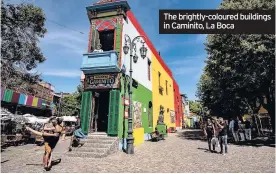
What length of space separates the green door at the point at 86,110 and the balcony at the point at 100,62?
4.54 feet

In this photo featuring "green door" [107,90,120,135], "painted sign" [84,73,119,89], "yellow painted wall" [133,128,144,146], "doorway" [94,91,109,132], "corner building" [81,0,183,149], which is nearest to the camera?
"green door" [107,90,120,135]

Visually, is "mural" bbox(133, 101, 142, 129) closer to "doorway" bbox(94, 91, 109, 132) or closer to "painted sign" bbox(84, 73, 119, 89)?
"doorway" bbox(94, 91, 109, 132)

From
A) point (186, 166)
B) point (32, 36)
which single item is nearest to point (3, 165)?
point (186, 166)

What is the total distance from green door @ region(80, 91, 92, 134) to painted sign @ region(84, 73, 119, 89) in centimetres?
49

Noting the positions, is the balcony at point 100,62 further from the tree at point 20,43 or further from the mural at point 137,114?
the tree at point 20,43

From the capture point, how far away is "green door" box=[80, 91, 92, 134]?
34.6 feet

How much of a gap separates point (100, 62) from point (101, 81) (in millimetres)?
1074

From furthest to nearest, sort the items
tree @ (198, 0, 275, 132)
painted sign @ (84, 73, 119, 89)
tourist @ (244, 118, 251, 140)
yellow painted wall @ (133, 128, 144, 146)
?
tourist @ (244, 118, 251, 140) → yellow painted wall @ (133, 128, 144, 146) → tree @ (198, 0, 275, 132) → painted sign @ (84, 73, 119, 89)

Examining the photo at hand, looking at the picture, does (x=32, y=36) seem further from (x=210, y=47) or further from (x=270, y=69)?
(x=270, y=69)

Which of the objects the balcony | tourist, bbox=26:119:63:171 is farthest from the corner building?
tourist, bbox=26:119:63:171

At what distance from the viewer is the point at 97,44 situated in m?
11.9

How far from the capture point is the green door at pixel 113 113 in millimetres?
10109

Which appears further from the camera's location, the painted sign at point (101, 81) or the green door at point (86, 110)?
the painted sign at point (101, 81)

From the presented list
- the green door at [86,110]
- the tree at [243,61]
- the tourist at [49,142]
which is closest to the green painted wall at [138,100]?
the green door at [86,110]
